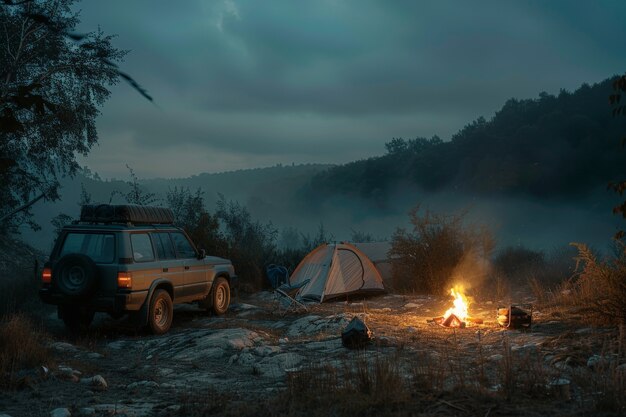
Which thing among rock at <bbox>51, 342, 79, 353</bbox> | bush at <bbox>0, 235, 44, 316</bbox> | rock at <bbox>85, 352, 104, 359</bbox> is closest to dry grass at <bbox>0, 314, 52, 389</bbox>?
rock at <bbox>85, 352, 104, 359</bbox>

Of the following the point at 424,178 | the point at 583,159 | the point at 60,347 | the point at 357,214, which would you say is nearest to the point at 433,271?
the point at 60,347

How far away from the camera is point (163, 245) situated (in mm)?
11352

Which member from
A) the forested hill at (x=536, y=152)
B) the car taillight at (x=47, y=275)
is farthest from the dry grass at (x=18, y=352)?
the forested hill at (x=536, y=152)

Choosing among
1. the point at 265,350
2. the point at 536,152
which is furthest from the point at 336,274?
the point at 536,152

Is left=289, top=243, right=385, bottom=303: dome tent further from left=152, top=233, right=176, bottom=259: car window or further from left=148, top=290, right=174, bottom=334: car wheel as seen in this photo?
left=148, top=290, right=174, bottom=334: car wheel

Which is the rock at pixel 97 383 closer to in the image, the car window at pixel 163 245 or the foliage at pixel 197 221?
the car window at pixel 163 245

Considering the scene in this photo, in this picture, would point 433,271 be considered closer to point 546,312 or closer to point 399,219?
point 546,312

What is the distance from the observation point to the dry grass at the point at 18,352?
22.4 ft

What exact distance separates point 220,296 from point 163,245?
2.52 meters

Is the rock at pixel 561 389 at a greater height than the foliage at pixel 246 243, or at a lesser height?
lesser

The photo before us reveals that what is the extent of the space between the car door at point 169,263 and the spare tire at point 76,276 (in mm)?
1331

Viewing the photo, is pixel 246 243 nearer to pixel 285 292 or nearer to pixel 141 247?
pixel 285 292

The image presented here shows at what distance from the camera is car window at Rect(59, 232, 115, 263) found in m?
10.2

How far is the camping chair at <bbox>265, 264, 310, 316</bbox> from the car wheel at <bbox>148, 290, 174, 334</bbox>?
2.93 meters
